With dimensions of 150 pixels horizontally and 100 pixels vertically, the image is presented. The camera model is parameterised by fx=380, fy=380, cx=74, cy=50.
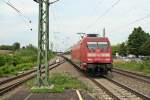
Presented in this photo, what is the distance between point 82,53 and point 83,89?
11.1 metres

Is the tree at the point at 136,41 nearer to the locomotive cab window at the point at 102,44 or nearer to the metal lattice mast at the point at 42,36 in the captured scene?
the locomotive cab window at the point at 102,44

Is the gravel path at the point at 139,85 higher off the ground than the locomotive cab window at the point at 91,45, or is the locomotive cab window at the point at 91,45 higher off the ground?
the locomotive cab window at the point at 91,45

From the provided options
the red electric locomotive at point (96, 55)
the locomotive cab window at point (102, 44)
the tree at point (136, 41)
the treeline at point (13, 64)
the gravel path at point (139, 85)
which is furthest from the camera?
the tree at point (136, 41)

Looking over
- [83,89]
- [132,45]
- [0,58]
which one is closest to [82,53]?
[83,89]

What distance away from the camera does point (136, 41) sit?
11588 cm

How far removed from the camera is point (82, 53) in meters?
32.0

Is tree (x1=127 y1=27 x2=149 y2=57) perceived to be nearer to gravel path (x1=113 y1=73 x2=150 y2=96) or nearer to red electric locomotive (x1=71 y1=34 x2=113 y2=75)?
red electric locomotive (x1=71 y1=34 x2=113 y2=75)

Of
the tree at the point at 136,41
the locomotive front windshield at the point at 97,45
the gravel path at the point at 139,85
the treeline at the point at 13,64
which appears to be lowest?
the gravel path at the point at 139,85

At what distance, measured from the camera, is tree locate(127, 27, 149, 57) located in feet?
377

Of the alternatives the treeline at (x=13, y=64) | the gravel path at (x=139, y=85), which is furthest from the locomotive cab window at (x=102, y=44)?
the gravel path at (x=139, y=85)

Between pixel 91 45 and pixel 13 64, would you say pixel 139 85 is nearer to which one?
pixel 91 45

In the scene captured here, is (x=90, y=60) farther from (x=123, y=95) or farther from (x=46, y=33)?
(x=123, y=95)

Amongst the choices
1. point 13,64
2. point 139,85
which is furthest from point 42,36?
point 13,64

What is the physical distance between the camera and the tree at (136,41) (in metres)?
115
